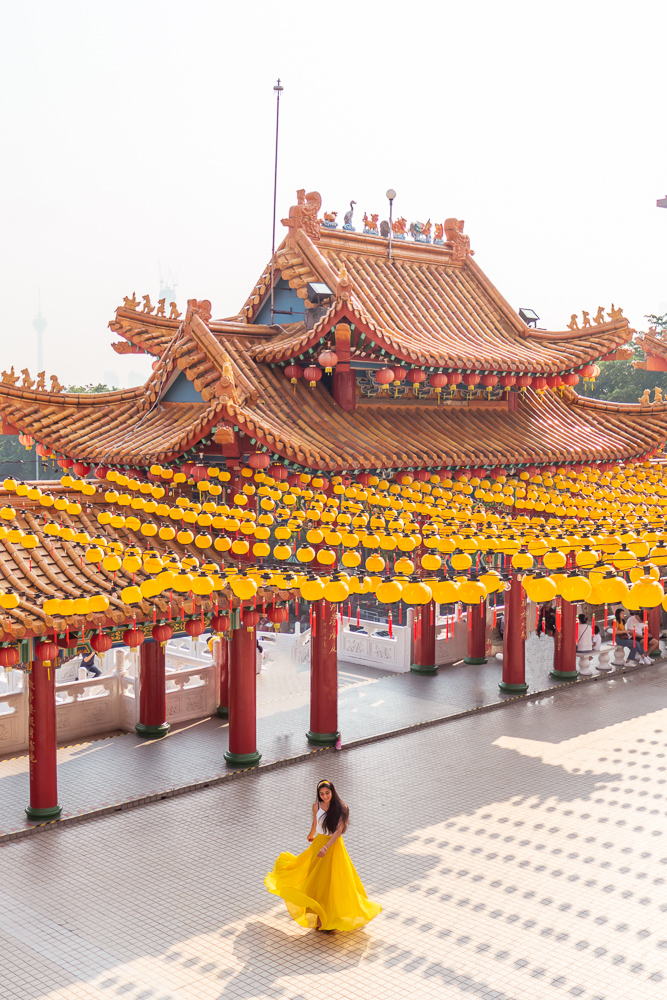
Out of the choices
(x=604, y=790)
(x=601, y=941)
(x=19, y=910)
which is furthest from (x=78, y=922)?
(x=604, y=790)

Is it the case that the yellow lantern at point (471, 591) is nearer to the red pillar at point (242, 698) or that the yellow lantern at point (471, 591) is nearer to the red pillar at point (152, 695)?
the red pillar at point (242, 698)

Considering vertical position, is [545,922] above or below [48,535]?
below

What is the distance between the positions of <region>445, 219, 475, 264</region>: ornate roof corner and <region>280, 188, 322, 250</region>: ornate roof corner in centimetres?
360

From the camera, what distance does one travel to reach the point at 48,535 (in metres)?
12.9

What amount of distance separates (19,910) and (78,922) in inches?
29.6

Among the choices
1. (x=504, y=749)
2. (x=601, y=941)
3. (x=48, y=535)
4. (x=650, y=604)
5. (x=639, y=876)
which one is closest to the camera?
(x=650, y=604)

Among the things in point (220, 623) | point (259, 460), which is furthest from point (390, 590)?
point (259, 460)

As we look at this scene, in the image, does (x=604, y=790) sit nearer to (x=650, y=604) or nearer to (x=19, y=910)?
(x=650, y=604)

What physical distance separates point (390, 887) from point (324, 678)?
4.99 meters

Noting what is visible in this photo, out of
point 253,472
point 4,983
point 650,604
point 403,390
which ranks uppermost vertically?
point 403,390

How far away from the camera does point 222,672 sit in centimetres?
1738

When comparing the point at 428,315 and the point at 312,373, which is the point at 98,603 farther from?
the point at 428,315

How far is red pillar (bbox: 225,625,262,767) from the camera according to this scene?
570 inches

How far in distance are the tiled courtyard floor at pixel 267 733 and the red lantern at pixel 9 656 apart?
7.88 feet
